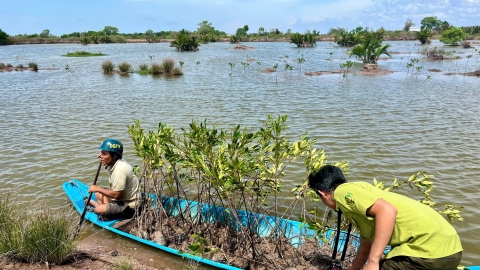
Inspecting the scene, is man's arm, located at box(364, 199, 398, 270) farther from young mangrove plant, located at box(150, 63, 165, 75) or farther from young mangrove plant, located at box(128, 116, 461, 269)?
young mangrove plant, located at box(150, 63, 165, 75)

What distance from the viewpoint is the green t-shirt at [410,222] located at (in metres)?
2.49

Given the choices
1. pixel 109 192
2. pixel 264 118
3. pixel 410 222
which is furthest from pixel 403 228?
pixel 264 118

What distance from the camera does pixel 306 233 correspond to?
4.60 metres

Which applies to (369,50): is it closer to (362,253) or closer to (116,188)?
(116,188)

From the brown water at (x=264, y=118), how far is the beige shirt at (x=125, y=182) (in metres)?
0.60

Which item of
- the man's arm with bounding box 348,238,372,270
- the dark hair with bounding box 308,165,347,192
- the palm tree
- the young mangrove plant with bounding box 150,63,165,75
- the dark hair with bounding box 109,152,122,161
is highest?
the palm tree

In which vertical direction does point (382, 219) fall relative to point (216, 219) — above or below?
above

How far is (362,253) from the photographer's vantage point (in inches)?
121

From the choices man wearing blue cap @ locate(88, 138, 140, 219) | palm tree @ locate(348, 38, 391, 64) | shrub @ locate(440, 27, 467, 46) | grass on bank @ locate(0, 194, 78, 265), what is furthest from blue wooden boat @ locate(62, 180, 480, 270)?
shrub @ locate(440, 27, 467, 46)

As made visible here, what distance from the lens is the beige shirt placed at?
5027 mm

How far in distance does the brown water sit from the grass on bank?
1.23 meters

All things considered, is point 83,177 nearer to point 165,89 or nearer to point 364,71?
point 165,89

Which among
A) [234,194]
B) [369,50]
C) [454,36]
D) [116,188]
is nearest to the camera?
[234,194]

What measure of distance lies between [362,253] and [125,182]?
3.42 meters
